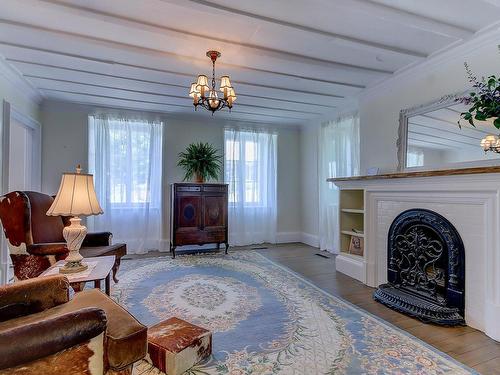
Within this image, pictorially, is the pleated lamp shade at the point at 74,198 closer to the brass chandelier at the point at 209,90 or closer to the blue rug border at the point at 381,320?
the brass chandelier at the point at 209,90

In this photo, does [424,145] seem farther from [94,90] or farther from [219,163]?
[94,90]

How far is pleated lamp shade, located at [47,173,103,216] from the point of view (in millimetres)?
2086

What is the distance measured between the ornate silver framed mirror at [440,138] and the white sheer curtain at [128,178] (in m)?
3.92

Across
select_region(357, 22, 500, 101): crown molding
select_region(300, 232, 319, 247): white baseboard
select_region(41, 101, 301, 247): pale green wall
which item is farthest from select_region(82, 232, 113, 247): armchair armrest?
select_region(357, 22, 500, 101): crown molding

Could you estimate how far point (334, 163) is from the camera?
5.01m

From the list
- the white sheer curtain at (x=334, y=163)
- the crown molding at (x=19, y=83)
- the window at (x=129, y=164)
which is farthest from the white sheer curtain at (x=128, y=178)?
the white sheer curtain at (x=334, y=163)

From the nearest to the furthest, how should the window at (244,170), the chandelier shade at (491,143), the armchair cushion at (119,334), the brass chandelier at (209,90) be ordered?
the armchair cushion at (119,334) < the chandelier shade at (491,143) < the brass chandelier at (209,90) < the window at (244,170)

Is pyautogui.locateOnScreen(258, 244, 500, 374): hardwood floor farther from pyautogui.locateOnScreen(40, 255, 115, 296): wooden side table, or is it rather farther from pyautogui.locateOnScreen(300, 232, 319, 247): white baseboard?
pyautogui.locateOnScreen(40, 255, 115, 296): wooden side table

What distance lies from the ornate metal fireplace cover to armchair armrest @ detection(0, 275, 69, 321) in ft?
8.95

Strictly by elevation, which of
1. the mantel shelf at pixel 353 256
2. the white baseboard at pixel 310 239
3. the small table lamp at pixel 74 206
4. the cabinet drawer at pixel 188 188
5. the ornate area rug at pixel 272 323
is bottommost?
the ornate area rug at pixel 272 323

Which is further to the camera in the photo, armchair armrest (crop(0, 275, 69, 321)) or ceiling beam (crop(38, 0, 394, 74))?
ceiling beam (crop(38, 0, 394, 74))

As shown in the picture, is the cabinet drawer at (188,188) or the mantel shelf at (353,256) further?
the cabinet drawer at (188,188)

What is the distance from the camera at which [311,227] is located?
5762 mm

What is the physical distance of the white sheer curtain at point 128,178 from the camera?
4797mm
